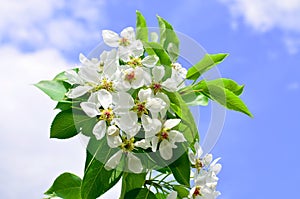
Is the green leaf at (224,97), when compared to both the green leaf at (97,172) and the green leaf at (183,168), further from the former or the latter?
the green leaf at (97,172)

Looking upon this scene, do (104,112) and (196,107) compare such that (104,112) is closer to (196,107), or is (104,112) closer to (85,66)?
(85,66)

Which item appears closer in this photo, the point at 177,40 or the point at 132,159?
the point at 132,159

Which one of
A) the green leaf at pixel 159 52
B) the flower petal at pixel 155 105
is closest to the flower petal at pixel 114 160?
the flower petal at pixel 155 105

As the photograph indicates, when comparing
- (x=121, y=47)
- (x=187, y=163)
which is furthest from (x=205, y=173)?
(x=121, y=47)

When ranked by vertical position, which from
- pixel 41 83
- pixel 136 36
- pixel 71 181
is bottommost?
pixel 71 181

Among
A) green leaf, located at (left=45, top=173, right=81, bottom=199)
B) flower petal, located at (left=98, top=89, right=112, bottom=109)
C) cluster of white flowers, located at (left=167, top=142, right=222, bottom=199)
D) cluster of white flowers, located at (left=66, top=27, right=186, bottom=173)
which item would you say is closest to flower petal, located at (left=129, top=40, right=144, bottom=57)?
cluster of white flowers, located at (left=66, top=27, right=186, bottom=173)

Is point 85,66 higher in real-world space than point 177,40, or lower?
lower

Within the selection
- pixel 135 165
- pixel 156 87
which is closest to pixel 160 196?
pixel 135 165
